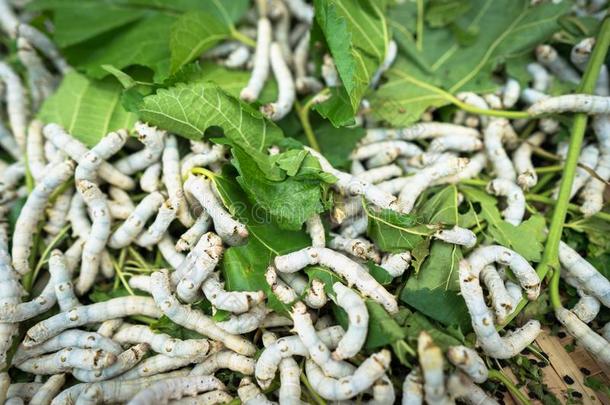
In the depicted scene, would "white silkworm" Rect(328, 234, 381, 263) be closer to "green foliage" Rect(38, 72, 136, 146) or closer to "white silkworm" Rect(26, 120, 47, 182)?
"green foliage" Rect(38, 72, 136, 146)

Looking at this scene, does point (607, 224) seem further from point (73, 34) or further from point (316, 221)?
point (73, 34)

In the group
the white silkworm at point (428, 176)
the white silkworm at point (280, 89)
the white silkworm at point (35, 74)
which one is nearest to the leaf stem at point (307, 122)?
the white silkworm at point (280, 89)

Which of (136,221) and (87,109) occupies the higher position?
(87,109)

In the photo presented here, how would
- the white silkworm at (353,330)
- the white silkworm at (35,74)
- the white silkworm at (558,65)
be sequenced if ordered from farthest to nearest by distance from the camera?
1. the white silkworm at (35,74)
2. the white silkworm at (558,65)
3. the white silkworm at (353,330)

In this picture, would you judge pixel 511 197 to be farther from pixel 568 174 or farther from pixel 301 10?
pixel 301 10

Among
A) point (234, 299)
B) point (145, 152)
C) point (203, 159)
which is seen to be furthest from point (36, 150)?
point (234, 299)

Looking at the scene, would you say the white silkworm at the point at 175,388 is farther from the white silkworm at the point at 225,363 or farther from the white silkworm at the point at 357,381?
the white silkworm at the point at 357,381
